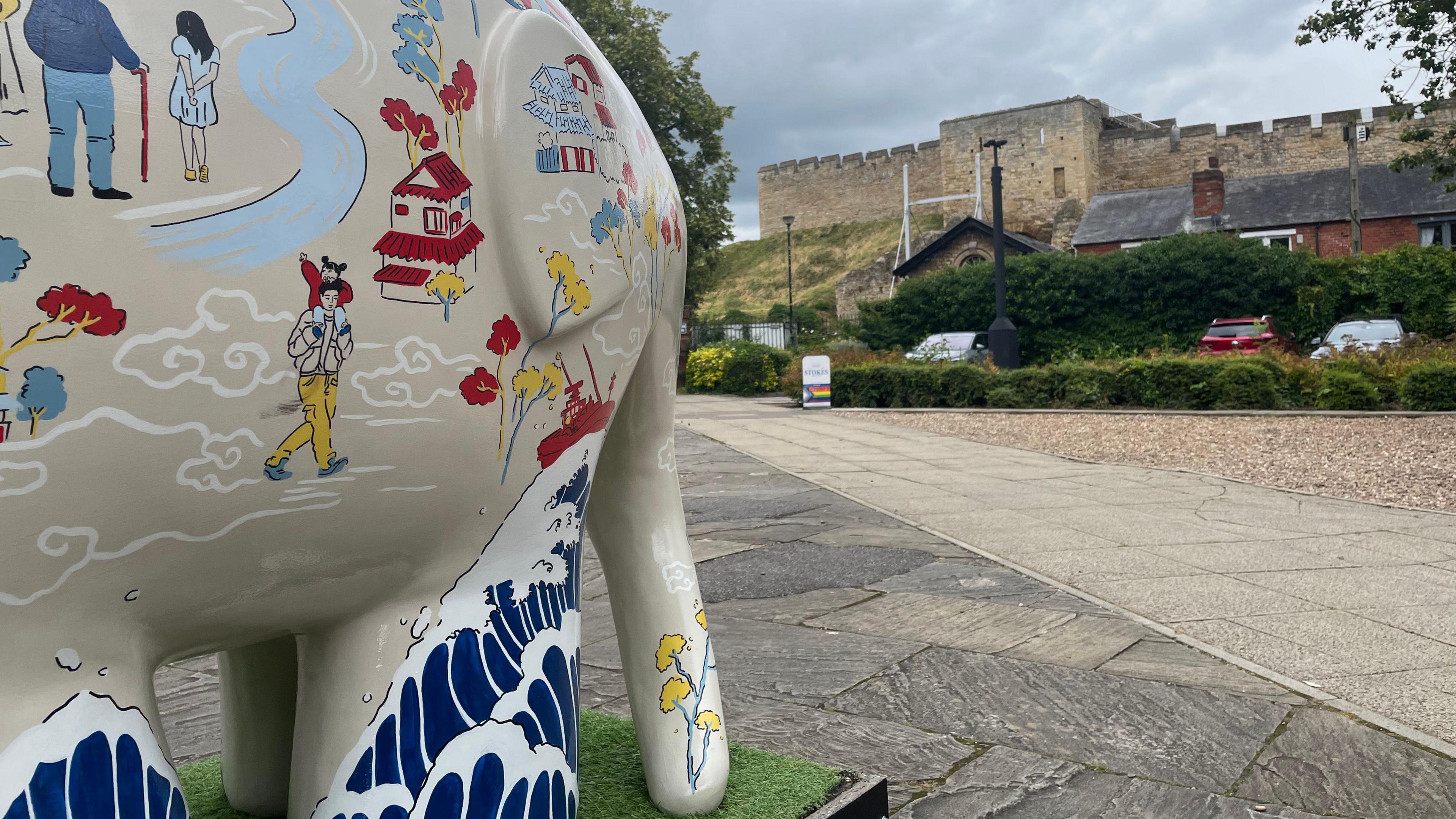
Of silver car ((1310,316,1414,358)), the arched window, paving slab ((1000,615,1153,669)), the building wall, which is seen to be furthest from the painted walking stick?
the arched window

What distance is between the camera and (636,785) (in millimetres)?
1813

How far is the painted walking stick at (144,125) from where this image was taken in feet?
2.51

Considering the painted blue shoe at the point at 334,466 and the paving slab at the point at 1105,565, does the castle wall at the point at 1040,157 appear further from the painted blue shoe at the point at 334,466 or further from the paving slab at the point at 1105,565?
the painted blue shoe at the point at 334,466

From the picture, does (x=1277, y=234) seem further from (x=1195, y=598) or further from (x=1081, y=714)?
(x=1081, y=714)

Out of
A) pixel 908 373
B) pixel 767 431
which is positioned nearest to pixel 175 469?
pixel 767 431

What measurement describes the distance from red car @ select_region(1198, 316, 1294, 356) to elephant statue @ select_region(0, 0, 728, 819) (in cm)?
1994

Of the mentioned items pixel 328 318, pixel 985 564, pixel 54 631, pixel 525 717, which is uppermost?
pixel 328 318

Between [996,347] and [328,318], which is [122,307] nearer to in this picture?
[328,318]

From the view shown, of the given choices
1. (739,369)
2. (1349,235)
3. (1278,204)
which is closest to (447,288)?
(739,369)

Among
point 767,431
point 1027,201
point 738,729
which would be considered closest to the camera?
point 738,729

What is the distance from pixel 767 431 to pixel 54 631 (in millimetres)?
11802

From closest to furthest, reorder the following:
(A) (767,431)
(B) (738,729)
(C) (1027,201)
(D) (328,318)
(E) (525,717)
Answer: (D) (328,318), (E) (525,717), (B) (738,729), (A) (767,431), (C) (1027,201)

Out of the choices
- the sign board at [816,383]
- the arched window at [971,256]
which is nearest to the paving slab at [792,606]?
the sign board at [816,383]

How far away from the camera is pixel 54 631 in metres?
0.83
